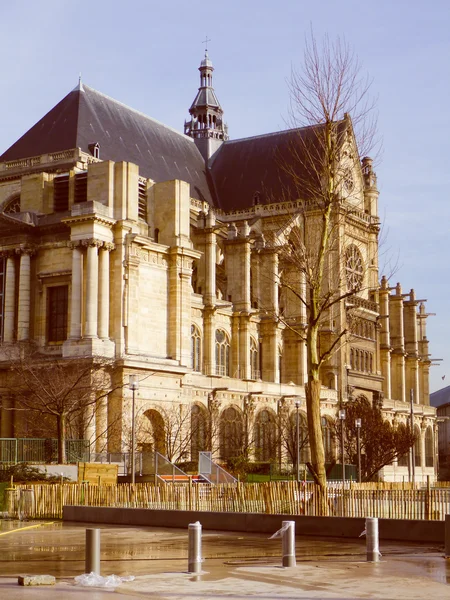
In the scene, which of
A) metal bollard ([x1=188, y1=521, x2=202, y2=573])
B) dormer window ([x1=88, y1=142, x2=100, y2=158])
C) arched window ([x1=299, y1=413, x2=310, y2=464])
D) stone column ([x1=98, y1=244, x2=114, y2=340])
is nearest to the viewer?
metal bollard ([x1=188, y1=521, x2=202, y2=573])

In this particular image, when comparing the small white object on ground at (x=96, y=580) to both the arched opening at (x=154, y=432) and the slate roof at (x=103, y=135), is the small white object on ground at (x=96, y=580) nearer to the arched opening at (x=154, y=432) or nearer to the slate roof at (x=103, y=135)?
the arched opening at (x=154, y=432)

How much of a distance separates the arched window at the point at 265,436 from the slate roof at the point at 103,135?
62.8 ft

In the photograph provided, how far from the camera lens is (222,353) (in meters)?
67.7

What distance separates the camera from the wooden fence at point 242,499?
960 inches

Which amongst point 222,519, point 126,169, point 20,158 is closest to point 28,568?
point 222,519

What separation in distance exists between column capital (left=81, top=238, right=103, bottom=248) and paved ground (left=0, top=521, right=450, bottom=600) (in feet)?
103

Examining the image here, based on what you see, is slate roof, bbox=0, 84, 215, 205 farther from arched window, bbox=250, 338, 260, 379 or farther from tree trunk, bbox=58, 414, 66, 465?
tree trunk, bbox=58, 414, 66, 465

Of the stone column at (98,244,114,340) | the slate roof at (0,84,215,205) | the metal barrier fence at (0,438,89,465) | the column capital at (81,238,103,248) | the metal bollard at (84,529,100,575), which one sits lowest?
the metal bollard at (84,529,100,575)

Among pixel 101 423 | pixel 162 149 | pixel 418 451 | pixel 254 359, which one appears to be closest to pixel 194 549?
pixel 101 423

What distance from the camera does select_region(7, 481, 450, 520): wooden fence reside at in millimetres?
24391

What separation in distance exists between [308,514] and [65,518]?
844cm

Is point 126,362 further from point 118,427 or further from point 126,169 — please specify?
point 126,169

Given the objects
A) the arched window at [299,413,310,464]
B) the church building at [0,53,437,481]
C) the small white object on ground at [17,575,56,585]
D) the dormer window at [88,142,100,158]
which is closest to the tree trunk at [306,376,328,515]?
the small white object on ground at [17,575,56,585]

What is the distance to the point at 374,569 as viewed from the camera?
52.4ft
